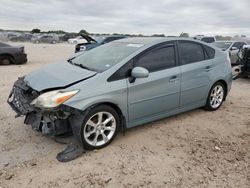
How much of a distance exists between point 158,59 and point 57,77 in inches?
66.4

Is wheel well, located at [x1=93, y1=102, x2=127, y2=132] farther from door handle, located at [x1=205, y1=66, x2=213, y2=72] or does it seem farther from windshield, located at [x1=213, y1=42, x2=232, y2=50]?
windshield, located at [x1=213, y1=42, x2=232, y2=50]

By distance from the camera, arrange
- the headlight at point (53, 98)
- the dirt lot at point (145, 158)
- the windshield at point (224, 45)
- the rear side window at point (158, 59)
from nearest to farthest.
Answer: the dirt lot at point (145, 158), the headlight at point (53, 98), the rear side window at point (158, 59), the windshield at point (224, 45)

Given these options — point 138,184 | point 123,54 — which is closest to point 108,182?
point 138,184

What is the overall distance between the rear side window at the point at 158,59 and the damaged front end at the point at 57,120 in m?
1.33

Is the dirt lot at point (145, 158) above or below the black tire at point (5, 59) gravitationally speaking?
below

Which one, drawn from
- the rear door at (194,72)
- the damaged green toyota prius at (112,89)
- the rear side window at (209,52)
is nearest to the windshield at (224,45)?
the rear side window at (209,52)

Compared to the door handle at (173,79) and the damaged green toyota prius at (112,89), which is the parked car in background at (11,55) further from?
the door handle at (173,79)

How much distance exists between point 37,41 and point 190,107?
1764 inches

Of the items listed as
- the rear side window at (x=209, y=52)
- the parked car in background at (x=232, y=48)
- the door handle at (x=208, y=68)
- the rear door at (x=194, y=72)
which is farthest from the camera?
the parked car in background at (x=232, y=48)

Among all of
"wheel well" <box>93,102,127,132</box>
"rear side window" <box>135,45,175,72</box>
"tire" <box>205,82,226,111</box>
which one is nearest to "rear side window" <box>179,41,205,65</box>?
"rear side window" <box>135,45,175,72</box>

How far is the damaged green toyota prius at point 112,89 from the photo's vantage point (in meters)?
3.45

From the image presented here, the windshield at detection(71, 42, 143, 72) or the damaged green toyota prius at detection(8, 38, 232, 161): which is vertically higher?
the windshield at detection(71, 42, 143, 72)

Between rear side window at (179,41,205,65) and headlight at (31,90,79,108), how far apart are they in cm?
224

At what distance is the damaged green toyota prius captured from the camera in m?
3.45
